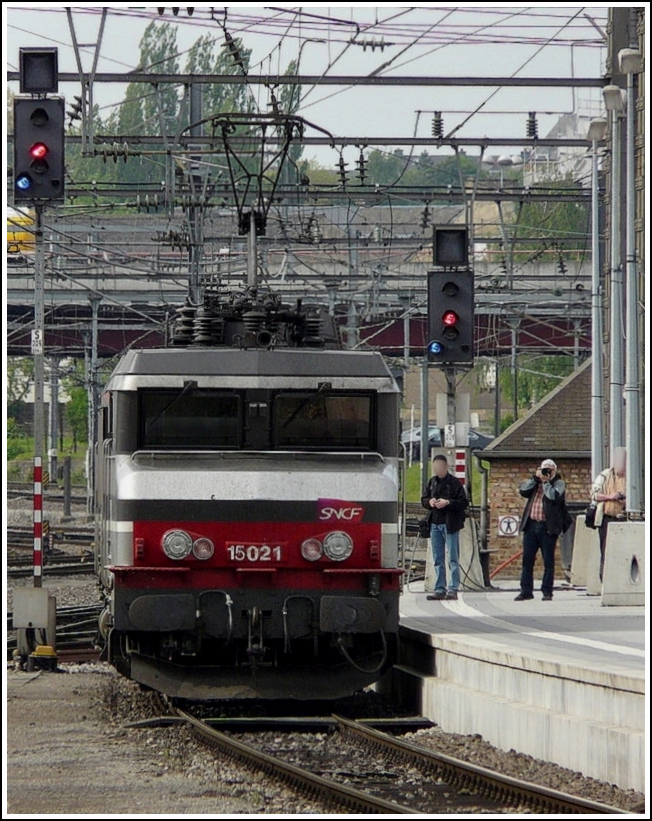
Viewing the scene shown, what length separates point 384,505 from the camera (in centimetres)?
1286

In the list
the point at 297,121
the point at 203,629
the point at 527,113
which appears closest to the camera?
the point at 203,629

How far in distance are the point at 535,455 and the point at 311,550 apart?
14557 millimetres

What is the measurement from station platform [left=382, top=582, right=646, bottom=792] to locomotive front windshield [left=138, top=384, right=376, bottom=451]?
6.41 ft

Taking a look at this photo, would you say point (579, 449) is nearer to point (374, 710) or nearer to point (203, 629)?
point (374, 710)

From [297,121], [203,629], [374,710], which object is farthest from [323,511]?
[297,121]

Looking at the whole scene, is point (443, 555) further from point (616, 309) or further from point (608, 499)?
point (616, 309)

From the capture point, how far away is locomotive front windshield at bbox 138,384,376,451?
13117 mm

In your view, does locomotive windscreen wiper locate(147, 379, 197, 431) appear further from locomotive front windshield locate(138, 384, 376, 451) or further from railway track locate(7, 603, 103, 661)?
railway track locate(7, 603, 103, 661)

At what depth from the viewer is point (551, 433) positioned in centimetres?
2780

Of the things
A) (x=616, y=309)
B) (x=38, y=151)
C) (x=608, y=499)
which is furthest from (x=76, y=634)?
(x=616, y=309)

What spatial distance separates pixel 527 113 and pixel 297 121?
1054 cm

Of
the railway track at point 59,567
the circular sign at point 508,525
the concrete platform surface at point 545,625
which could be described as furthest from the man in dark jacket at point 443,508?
the railway track at point 59,567

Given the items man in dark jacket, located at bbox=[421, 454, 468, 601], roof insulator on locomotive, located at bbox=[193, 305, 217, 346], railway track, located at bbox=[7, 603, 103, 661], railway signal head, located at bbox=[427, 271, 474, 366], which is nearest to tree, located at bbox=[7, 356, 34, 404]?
railway track, located at bbox=[7, 603, 103, 661]

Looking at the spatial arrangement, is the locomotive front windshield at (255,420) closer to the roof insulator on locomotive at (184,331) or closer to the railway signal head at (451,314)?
the roof insulator on locomotive at (184,331)
